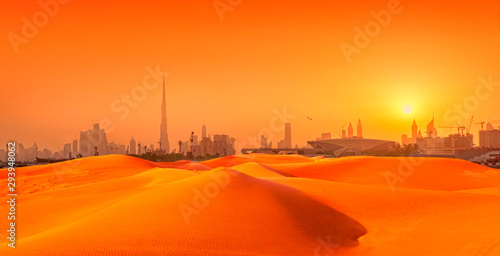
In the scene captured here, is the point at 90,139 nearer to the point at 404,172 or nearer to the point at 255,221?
the point at 404,172

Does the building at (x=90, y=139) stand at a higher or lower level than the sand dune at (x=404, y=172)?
higher

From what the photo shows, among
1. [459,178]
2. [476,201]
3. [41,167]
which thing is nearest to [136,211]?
[476,201]

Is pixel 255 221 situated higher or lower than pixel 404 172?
higher

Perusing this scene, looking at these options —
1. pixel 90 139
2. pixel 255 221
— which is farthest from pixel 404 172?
pixel 90 139

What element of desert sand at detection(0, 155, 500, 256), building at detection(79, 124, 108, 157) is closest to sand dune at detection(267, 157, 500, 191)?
desert sand at detection(0, 155, 500, 256)

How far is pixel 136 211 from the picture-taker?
14164mm

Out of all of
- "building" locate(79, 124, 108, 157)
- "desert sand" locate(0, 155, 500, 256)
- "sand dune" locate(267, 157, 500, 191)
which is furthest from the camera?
"building" locate(79, 124, 108, 157)

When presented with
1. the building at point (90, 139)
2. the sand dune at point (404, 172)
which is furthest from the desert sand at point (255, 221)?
the building at point (90, 139)

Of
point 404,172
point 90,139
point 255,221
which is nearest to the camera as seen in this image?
point 255,221

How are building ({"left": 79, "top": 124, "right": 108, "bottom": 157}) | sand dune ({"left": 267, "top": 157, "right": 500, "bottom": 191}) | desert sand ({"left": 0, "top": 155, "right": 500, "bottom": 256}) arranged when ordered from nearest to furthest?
1. desert sand ({"left": 0, "top": 155, "right": 500, "bottom": 256})
2. sand dune ({"left": 267, "top": 157, "right": 500, "bottom": 191})
3. building ({"left": 79, "top": 124, "right": 108, "bottom": 157})

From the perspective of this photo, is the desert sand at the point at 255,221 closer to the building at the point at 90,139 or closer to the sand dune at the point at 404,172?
the sand dune at the point at 404,172

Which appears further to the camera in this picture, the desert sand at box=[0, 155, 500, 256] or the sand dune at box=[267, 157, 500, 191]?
the sand dune at box=[267, 157, 500, 191]

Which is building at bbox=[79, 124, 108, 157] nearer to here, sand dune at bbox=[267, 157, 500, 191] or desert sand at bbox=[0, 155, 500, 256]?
sand dune at bbox=[267, 157, 500, 191]

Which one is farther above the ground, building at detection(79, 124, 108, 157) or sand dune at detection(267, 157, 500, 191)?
building at detection(79, 124, 108, 157)
